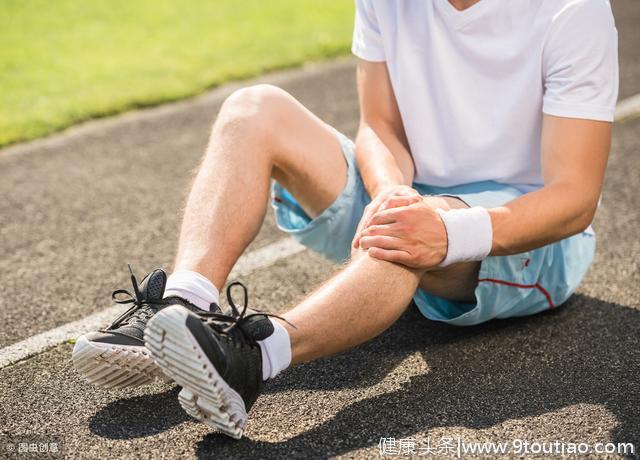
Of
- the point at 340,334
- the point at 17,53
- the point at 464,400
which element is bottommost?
the point at 17,53

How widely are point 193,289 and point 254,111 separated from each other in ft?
2.21

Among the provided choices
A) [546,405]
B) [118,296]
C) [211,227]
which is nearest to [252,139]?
[211,227]

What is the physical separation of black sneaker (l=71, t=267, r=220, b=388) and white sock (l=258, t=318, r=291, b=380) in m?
0.24

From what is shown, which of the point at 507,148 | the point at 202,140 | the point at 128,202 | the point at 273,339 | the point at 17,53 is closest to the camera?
the point at 273,339

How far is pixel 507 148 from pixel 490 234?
1.65 ft

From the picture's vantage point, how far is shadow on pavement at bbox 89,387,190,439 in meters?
2.41

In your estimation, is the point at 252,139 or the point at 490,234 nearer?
the point at 490,234

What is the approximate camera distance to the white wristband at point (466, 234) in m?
2.44

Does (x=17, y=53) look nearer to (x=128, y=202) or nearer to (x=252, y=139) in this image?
(x=128, y=202)

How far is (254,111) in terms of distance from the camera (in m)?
2.80

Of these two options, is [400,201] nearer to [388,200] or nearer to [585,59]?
[388,200]

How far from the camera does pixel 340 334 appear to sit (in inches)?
93.2

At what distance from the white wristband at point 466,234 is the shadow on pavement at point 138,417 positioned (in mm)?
910

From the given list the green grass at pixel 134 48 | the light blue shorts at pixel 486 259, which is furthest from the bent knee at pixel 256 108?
the green grass at pixel 134 48
